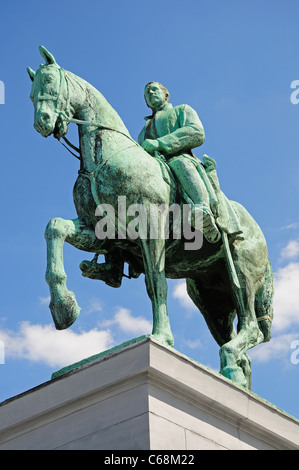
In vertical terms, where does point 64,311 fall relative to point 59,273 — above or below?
below

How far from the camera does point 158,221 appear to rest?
31.4ft

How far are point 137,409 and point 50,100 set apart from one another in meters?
3.82

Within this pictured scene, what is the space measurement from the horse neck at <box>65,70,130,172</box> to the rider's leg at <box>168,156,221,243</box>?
0.73 m

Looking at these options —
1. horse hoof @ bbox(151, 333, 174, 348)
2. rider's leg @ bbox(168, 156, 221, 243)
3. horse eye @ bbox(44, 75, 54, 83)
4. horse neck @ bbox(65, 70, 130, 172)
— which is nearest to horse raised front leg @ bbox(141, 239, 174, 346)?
horse hoof @ bbox(151, 333, 174, 348)

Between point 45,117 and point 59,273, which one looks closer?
point 59,273

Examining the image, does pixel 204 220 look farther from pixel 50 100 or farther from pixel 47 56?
pixel 47 56

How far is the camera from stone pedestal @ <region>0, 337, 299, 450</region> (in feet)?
25.8

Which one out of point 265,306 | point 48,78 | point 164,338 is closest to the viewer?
point 164,338

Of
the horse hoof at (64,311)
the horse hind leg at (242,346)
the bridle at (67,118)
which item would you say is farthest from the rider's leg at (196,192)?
the horse hoof at (64,311)

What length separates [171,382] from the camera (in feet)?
26.7

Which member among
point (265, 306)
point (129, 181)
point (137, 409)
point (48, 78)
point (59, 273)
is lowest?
point (137, 409)

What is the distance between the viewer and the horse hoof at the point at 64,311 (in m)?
9.04

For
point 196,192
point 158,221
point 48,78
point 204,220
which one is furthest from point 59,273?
point 48,78

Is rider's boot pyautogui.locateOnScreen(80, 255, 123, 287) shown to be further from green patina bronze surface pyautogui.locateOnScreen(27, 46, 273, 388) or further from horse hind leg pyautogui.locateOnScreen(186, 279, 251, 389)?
horse hind leg pyautogui.locateOnScreen(186, 279, 251, 389)
